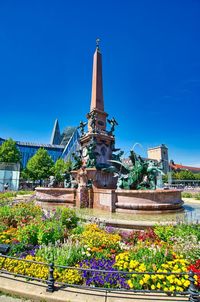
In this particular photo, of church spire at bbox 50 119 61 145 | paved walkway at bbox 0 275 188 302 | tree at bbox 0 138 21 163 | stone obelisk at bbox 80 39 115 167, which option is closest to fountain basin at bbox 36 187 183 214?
stone obelisk at bbox 80 39 115 167

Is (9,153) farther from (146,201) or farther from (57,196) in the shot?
(146,201)

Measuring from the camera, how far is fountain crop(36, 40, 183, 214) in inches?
486

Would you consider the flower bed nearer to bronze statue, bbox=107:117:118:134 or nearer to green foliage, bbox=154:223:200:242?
green foliage, bbox=154:223:200:242

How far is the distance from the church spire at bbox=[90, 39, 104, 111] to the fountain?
30 cm

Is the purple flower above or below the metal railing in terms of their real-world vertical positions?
below

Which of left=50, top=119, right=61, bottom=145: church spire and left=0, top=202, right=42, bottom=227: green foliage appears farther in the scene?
left=50, top=119, right=61, bottom=145: church spire

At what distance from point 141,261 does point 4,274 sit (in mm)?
3256

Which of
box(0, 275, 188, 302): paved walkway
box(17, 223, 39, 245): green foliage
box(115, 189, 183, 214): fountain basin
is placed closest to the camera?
box(0, 275, 188, 302): paved walkway

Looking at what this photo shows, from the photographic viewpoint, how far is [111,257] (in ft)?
17.0

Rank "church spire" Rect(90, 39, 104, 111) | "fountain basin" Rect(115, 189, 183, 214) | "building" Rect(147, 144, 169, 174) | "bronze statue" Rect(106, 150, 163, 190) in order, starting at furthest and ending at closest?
"building" Rect(147, 144, 169, 174)
"church spire" Rect(90, 39, 104, 111)
"bronze statue" Rect(106, 150, 163, 190)
"fountain basin" Rect(115, 189, 183, 214)

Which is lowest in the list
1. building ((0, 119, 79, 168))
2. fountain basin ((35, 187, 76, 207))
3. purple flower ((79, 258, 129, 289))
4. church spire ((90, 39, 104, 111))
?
→ purple flower ((79, 258, 129, 289))

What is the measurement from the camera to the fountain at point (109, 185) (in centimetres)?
1234

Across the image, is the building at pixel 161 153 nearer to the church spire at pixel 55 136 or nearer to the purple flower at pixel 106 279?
the church spire at pixel 55 136

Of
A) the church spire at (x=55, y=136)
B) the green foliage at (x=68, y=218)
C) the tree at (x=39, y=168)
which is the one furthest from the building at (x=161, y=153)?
the green foliage at (x=68, y=218)
